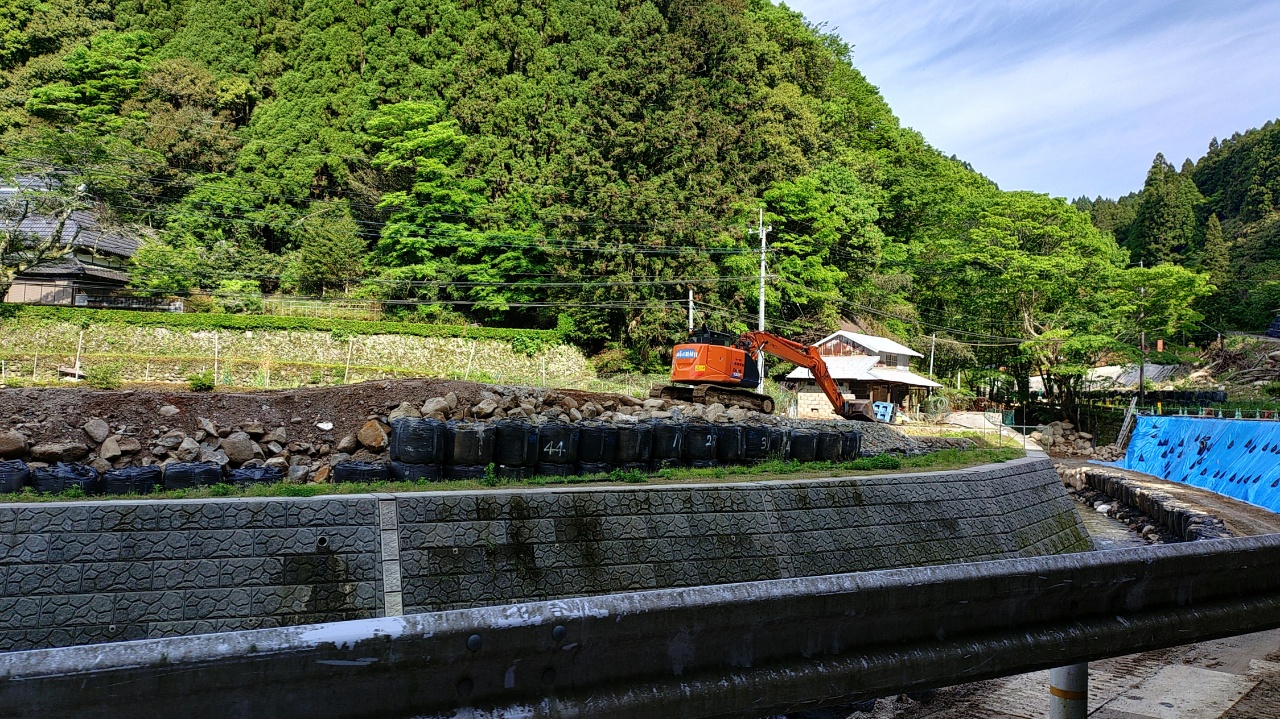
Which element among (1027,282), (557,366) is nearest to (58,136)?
(557,366)

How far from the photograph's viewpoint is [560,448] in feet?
44.8

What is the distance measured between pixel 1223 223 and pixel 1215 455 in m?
66.8

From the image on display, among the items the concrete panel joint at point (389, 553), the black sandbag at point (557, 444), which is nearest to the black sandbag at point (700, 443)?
the black sandbag at point (557, 444)

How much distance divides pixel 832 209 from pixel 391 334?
25880mm

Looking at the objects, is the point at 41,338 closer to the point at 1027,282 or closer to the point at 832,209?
the point at 832,209

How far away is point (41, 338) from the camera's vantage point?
32.0 m

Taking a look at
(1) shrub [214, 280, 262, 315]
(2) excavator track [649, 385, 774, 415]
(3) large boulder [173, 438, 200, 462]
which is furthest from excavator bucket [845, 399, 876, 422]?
(1) shrub [214, 280, 262, 315]

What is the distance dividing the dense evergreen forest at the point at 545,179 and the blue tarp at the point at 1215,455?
846 centimetres

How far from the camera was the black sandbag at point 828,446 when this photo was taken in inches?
701

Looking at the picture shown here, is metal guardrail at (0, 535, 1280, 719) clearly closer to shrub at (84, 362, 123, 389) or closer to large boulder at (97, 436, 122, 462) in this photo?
large boulder at (97, 436, 122, 462)

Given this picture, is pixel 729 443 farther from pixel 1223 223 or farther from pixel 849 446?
pixel 1223 223

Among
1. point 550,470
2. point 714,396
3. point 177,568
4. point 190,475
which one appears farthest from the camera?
point 714,396

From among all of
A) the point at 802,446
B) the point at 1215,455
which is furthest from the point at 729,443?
the point at 1215,455

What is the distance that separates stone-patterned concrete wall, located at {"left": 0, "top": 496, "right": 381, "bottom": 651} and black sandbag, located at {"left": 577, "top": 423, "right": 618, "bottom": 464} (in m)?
5.25
